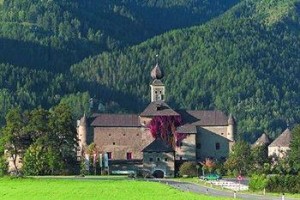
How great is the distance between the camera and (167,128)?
490 feet

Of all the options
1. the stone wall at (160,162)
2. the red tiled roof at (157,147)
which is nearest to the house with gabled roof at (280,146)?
the stone wall at (160,162)

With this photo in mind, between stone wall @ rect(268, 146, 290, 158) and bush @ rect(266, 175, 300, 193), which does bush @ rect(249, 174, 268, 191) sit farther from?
stone wall @ rect(268, 146, 290, 158)

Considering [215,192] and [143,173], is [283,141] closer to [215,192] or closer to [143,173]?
[143,173]

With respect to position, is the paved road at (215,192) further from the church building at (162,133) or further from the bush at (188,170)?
the church building at (162,133)

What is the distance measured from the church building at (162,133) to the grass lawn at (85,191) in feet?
126

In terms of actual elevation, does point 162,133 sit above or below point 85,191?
above

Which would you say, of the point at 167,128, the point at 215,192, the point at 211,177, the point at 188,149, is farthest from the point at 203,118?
the point at 215,192

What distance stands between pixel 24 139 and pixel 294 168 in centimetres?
3889

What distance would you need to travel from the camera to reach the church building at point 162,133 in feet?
488

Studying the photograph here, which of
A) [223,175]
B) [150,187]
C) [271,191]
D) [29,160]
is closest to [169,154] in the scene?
[223,175]

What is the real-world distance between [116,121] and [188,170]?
1606cm

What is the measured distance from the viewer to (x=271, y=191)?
94.1 m

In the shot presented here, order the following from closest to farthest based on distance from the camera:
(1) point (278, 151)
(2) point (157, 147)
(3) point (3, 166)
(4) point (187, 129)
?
1. (3) point (3, 166)
2. (2) point (157, 147)
3. (1) point (278, 151)
4. (4) point (187, 129)

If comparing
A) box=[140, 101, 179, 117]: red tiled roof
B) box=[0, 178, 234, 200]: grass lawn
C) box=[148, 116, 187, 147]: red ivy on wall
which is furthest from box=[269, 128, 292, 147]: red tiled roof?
box=[0, 178, 234, 200]: grass lawn
